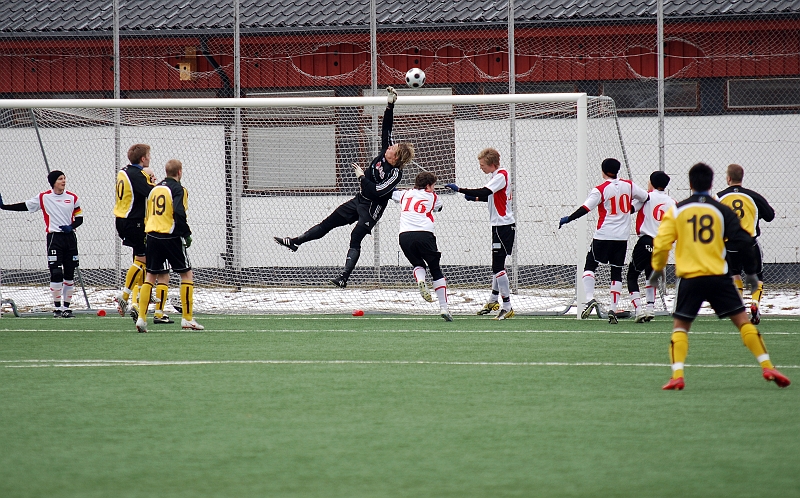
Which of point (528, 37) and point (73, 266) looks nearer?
point (73, 266)

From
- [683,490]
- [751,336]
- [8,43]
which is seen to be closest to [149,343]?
[751,336]

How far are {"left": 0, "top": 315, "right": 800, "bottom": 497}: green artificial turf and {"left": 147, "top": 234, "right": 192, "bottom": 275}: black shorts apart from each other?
828 mm

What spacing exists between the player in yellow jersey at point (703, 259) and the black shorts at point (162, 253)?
5.47 meters

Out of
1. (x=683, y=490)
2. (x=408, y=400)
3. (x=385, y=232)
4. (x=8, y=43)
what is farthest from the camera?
(x=8, y=43)

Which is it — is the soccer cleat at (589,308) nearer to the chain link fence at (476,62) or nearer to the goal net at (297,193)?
the goal net at (297,193)

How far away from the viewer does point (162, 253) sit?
10.1 metres

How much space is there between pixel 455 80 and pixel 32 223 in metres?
7.62

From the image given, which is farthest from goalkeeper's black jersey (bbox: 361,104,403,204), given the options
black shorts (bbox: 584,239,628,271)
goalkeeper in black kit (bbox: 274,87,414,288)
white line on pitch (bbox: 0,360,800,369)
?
white line on pitch (bbox: 0,360,800,369)

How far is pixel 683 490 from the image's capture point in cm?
411

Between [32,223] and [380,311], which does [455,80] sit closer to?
[380,311]

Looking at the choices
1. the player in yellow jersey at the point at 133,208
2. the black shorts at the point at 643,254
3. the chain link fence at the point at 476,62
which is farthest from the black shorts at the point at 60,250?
the black shorts at the point at 643,254

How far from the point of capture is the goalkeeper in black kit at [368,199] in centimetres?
1132

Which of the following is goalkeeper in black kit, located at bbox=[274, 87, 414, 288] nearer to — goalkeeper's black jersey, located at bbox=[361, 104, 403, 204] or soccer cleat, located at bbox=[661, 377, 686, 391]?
goalkeeper's black jersey, located at bbox=[361, 104, 403, 204]

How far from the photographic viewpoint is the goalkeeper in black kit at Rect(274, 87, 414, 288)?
37.1 ft
